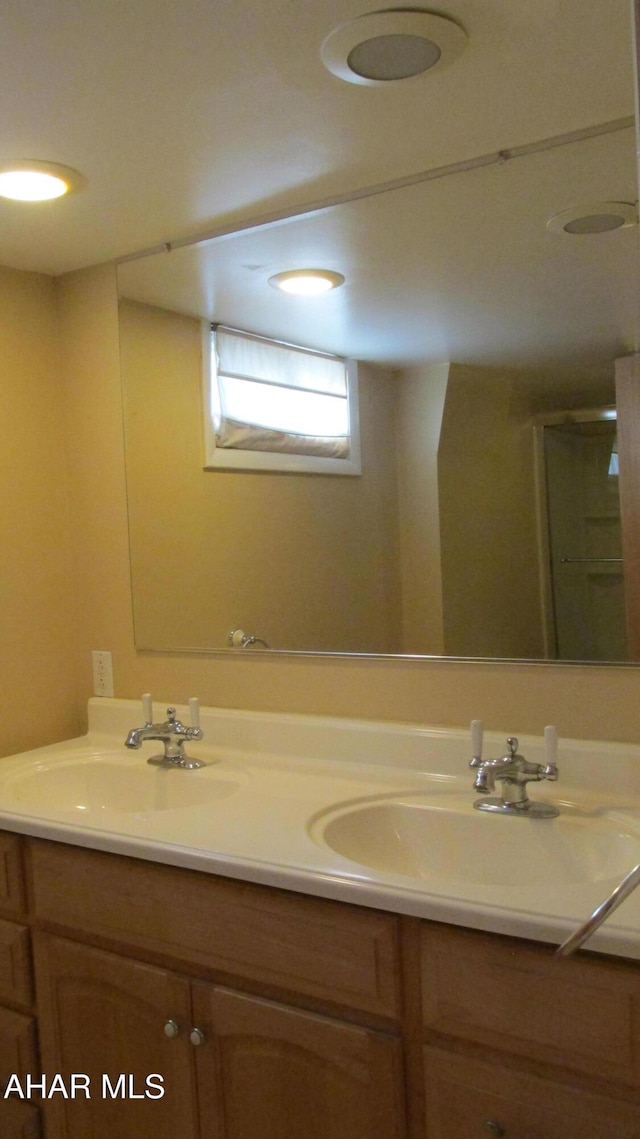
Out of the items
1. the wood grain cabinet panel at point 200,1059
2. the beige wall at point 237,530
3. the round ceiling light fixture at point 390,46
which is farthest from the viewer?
the beige wall at point 237,530

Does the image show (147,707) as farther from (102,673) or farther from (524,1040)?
(524,1040)

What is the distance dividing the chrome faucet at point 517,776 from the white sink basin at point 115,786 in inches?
21.4

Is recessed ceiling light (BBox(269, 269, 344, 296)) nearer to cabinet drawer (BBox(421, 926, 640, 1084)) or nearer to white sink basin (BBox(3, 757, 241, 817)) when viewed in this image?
white sink basin (BBox(3, 757, 241, 817))

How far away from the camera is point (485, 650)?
1732mm

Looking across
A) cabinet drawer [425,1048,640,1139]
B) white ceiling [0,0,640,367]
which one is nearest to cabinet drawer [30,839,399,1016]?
cabinet drawer [425,1048,640,1139]

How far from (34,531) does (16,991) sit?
106 centimetres

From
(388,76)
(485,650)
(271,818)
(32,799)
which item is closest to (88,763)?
(32,799)

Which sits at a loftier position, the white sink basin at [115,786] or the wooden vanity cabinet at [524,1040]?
the white sink basin at [115,786]

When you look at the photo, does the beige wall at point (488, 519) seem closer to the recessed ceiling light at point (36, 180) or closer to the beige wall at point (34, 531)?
the recessed ceiling light at point (36, 180)

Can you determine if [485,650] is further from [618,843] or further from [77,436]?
[77,436]

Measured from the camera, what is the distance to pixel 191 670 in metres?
2.15

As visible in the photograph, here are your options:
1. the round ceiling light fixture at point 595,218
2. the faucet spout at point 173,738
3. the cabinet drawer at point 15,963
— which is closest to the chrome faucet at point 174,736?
the faucet spout at point 173,738

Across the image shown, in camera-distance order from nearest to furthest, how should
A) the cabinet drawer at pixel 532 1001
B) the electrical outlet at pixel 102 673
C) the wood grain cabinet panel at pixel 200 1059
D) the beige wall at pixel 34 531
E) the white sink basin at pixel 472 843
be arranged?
the cabinet drawer at pixel 532 1001, the wood grain cabinet panel at pixel 200 1059, the white sink basin at pixel 472 843, the beige wall at pixel 34 531, the electrical outlet at pixel 102 673

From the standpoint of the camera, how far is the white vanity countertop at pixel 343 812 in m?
1.22
